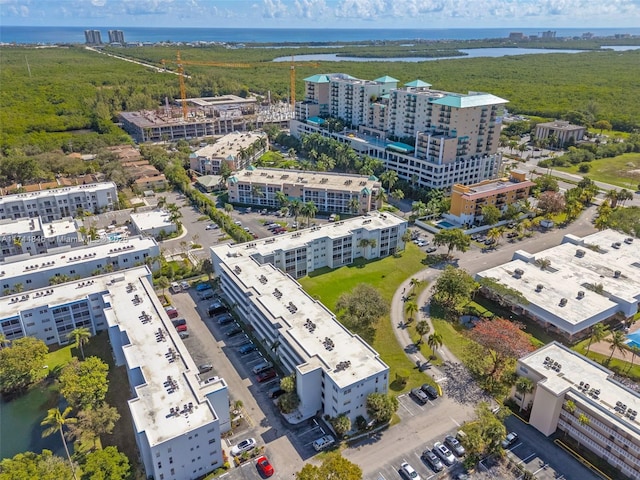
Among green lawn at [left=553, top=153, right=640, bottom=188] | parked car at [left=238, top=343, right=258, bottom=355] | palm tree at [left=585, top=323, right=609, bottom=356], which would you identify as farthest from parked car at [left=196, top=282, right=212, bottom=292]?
green lawn at [left=553, top=153, right=640, bottom=188]

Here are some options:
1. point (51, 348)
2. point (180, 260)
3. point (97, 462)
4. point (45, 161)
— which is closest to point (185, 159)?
point (45, 161)

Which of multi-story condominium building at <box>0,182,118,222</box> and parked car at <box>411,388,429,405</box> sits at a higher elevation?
multi-story condominium building at <box>0,182,118,222</box>

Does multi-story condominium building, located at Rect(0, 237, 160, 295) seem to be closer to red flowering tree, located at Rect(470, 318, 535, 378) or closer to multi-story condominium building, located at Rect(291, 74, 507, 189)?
red flowering tree, located at Rect(470, 318, 535, 378)

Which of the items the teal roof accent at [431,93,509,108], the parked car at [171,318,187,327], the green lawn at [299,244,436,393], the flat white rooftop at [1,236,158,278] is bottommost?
the green lawn at [299,244,436,393]

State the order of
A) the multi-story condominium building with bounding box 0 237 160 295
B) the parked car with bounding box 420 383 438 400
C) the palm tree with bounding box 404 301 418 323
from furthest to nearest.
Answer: the multi-story condominium building with bounding box 0 237 160 295 → the palm tree with bounding box 404 301 418 323 → the parked car with bounding box 420 383 438 400

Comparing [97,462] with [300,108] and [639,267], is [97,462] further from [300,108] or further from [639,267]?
[300,108]

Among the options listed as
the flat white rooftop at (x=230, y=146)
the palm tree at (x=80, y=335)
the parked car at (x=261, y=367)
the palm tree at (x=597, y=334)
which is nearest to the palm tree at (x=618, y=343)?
the palm tree at (x=597, y=334)

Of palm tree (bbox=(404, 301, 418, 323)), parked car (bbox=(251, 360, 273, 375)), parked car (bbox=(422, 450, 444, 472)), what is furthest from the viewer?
palm tree (bbox=(404, 301, 418, 323))
